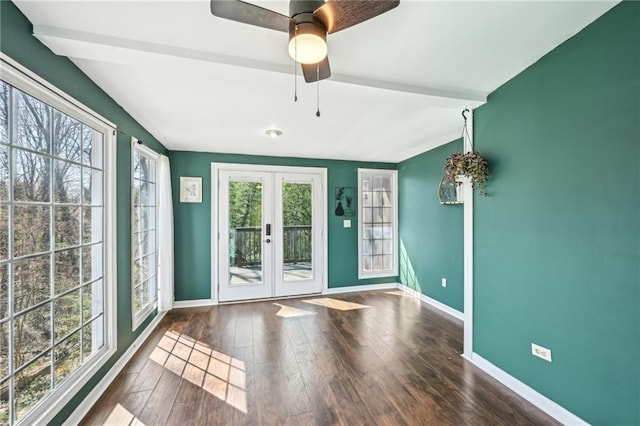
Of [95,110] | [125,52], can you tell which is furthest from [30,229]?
[125,52]

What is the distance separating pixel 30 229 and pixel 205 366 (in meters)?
1.72

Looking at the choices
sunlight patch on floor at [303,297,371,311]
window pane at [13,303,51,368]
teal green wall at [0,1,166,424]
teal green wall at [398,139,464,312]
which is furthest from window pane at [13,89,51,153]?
teal green wall at [398,139,464,312]

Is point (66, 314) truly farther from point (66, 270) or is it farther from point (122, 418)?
point (122, 418)

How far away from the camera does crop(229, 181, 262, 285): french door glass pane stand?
430 cm

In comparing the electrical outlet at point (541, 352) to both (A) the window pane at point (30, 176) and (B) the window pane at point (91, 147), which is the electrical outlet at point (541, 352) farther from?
(B) the window pane at point (91, 147)

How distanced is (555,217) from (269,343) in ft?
9.03

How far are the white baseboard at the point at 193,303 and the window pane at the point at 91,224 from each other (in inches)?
87.1

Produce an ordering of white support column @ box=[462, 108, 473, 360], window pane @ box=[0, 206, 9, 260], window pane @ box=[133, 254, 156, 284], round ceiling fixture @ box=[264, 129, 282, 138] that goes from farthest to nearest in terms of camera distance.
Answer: round ceiling fixture @ box=[264, 129, 282, 138]
window pane @ box=[133, 254, 156, 284]
white support column @ box=[462, 108, 473, 360]
window pane @ box=[0, 206, 9, 260]

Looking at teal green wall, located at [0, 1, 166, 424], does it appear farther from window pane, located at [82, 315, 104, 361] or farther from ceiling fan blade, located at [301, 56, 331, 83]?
ceiling fan blade, located at [301, 56, 331, 83]

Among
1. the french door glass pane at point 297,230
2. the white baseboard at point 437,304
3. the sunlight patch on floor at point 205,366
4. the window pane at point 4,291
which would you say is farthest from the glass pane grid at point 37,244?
the white baseboard at point 437,304

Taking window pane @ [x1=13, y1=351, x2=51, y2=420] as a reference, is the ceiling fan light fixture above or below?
above

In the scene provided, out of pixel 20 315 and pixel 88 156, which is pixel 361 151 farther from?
pixel 20 315

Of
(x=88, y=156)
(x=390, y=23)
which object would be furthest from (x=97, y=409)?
(x=390, y=23)

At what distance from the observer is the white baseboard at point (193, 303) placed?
4065 mm
